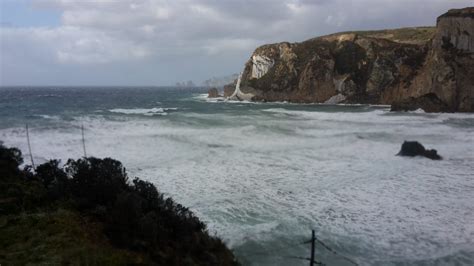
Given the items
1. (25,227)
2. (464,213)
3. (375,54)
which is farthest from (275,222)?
(375,54)

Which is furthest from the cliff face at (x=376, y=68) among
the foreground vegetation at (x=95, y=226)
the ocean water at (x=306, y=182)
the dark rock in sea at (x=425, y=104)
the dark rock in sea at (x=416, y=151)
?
the foreground vegetation at (x=95, y=226)

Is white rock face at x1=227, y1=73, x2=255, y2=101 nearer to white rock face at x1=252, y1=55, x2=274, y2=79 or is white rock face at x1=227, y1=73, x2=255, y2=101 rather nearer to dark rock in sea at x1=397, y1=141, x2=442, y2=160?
white rock face at x1=252, y1=55, x2=274, y2=79

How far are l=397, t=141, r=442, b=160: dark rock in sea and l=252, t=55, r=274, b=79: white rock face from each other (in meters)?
65.6

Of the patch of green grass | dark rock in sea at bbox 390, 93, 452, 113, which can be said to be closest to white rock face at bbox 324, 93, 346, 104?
dark rock in sea at bbox 390, 93, 452, 113

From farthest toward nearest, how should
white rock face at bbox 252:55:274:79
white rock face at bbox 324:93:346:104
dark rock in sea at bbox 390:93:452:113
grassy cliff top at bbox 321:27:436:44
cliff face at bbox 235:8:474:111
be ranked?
white rock face at bbox 252:55:274:79, grassy cliff top at bbox 321:27:436:44, white rock face at bbox 324:93:346:104, cliff face at bbox 235:8:474:111, dark rock in sea at bbox 390:93:452:113

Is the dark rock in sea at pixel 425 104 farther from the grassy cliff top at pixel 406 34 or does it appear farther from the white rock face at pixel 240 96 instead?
the white rock face at pixel 240 96

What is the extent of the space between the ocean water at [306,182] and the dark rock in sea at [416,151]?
0.71 m

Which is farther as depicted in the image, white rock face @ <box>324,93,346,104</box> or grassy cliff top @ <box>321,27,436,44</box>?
grassy cliff top @ <box>321,27,436,44</box>

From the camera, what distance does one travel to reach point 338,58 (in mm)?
80875

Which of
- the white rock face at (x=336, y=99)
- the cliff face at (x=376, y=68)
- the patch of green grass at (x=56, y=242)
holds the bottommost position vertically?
the white rock face at (x=336, y=99)

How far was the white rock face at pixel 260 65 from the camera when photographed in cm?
8812

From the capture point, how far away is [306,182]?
18.5m

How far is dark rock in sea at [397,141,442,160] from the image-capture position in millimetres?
23062

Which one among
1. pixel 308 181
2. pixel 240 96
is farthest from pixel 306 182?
pixel 240 96
